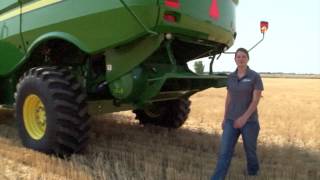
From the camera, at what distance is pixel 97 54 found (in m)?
5.61

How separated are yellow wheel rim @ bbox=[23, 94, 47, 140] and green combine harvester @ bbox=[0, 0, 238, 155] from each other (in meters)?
0.01

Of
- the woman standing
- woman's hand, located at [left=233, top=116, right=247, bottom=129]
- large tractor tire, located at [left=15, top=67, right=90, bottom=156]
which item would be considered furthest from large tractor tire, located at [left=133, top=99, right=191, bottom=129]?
woman's hand, located at [left=233, top=116, right=247, bottom=129]

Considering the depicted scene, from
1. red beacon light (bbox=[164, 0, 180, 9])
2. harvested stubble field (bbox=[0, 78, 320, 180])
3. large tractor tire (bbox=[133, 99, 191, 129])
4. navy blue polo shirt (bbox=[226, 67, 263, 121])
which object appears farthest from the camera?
large tractor tire (bbox=[133, 99, 191, 129])

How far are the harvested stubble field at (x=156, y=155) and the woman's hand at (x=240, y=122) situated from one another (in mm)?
581

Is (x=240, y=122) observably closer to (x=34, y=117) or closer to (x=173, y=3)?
(x=173, y=3)

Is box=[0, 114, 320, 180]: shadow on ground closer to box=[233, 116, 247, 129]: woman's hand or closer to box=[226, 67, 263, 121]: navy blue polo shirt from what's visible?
box=[233, 116, 247, 129]: woman's hand

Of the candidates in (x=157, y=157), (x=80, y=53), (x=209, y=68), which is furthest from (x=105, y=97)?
(x=209, y=68)

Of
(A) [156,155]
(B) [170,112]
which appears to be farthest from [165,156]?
(B) [170,112]

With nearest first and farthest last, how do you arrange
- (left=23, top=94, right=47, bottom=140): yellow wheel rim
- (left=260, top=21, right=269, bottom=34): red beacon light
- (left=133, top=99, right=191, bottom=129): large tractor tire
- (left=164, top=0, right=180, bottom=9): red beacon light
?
(left=164, top=0, right=180, bottom=9): red beacon light
(left=23, top=94, right=47, bottom=140): yellow wheel rim
(left=260, top=21, right=269, bottom=34): red beacon light
(left=133, top=99, right=191, bottom=129): large tractor tire

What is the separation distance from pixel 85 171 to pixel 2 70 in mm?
2674

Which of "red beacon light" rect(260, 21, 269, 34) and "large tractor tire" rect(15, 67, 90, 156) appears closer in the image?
"large tractor tire" rect(15, 67, 90, 156)

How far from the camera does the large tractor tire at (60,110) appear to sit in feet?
17.5

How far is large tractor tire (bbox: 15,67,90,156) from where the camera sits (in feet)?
17.5

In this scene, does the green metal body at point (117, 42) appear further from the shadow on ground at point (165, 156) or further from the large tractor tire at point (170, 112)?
the large tractor tire at point (170, 112)
